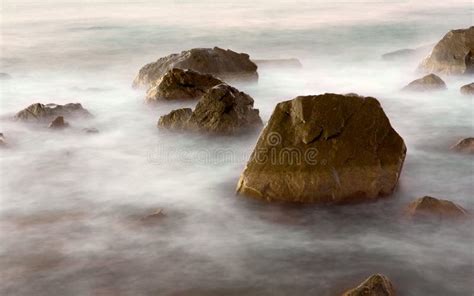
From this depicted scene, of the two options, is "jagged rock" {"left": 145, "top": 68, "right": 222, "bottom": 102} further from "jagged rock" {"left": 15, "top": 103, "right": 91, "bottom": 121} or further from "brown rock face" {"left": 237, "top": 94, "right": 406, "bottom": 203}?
"brown rock face" {"left": 237, "top": 94, "right": 406, "bottom": 203}

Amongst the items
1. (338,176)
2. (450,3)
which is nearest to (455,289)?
(338,176)

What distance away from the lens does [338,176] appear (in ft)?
29.4

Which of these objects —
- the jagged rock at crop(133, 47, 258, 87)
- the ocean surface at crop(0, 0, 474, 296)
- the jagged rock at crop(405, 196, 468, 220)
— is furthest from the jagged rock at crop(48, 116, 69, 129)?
the jagged rock at crop(405, 196, 468, 220)

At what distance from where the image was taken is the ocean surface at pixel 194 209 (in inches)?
282

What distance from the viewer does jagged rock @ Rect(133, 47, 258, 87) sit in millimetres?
17663

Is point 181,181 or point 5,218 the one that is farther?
point 181,181

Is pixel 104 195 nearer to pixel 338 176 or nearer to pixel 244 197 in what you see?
pixel 244 197

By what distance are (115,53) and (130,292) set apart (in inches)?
816

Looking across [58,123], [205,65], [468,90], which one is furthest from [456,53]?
[58,123]

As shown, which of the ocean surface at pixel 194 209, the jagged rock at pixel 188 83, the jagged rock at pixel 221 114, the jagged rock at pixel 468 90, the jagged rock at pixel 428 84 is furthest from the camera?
the jagged rock at pixel 428 84

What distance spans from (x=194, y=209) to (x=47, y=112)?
664 centimetres

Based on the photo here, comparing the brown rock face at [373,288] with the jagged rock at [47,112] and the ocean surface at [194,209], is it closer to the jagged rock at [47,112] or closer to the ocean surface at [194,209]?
the ocean surface at [194,209]

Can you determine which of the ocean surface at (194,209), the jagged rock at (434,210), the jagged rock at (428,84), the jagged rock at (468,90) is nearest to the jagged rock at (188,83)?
the ocean surface at (194,209)

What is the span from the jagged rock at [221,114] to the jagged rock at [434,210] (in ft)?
15.7
